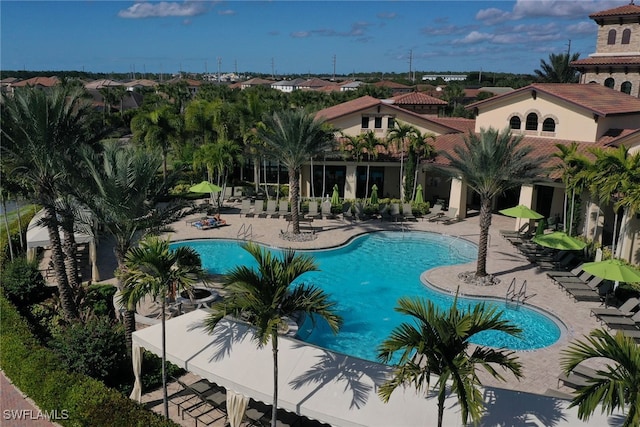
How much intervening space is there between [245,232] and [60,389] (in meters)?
16.5

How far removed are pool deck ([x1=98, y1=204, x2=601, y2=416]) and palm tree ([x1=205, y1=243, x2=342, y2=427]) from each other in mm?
3063

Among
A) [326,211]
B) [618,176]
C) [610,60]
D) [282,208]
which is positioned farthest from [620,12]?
[282,208]

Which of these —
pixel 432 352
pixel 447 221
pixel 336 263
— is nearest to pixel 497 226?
pixel 447 221

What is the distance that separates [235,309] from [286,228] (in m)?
19.4

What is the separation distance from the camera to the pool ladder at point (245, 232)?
27625 millimetres

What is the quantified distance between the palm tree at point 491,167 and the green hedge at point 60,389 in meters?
15.4

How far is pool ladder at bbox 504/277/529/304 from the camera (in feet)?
65.2

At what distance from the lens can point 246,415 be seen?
12211mm

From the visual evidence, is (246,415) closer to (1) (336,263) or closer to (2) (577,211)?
(1) (336,263)

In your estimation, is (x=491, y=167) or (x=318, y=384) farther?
(x=491, y=167)

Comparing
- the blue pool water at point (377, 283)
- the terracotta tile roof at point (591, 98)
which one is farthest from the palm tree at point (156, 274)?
the terracotta tile roof at point (591, 98)

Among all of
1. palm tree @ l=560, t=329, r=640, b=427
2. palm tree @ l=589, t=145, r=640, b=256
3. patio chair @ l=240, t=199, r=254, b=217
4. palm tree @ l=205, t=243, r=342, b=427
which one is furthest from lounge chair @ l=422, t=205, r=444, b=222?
palm tree @ l=560, t=329, r=640, b=427

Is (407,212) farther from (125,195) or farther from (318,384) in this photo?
(318,384)

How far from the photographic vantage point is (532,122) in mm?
30906
